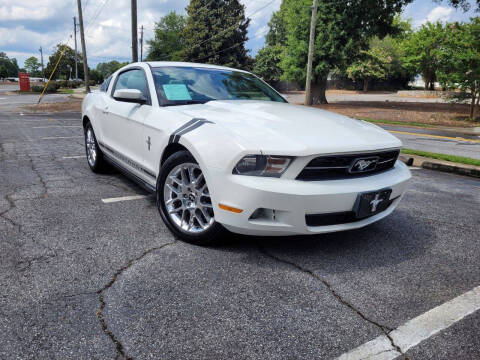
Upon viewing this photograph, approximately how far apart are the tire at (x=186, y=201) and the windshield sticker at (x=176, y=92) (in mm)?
753

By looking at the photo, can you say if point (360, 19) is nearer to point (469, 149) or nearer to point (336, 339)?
point (469, 149)

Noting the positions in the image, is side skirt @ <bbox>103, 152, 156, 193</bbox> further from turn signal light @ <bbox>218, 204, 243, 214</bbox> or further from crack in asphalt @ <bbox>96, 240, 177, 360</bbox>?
turn signal light @ <bbox>218, 204, 243, 214</bbox>

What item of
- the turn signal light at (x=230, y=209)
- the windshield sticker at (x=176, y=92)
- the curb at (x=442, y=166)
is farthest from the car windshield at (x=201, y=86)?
the curb at (x=442, y=166)

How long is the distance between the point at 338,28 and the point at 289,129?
23431 mm

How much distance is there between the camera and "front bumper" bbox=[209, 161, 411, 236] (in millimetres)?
2463

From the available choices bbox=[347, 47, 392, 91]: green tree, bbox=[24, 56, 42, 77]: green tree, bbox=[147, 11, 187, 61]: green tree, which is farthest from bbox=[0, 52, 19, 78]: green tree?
bbox=[347, 47, 392, 91]: green tree

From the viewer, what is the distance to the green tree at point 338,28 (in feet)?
76.4

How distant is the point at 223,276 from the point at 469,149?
8.79 metres

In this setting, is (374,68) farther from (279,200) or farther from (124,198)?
(279,200)

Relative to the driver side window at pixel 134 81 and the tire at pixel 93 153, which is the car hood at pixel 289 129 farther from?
the tire at pixel 93 153

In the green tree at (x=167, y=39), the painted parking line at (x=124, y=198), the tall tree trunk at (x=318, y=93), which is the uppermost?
the green tree at (x=167, y=39)

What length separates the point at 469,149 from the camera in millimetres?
9102

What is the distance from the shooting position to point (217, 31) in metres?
46.7

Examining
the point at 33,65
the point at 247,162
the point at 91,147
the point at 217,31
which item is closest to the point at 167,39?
the point at 217,31
